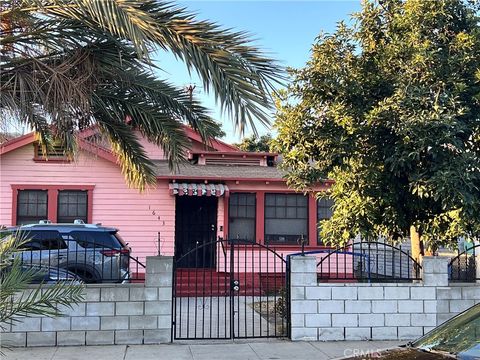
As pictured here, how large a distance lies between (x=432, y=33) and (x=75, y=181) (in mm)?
10561

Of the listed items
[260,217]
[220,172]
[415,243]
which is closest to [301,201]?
[260,217]

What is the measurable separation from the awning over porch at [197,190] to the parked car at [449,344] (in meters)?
10.3

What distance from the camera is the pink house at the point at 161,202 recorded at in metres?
Answer: 15.0

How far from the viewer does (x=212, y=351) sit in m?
7.94

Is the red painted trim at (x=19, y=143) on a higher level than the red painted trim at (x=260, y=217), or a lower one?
higher

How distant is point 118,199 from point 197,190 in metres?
2.42

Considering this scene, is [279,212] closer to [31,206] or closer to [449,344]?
[31,206]

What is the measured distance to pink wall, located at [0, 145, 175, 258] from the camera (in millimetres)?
15125

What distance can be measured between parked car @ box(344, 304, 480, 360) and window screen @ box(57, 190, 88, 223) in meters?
12.0

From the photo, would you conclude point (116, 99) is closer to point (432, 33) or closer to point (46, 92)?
point (46, 92)

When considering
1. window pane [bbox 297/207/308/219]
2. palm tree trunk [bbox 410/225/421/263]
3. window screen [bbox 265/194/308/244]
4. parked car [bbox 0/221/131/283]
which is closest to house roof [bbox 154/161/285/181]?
window screen [bbox 265/194/308/244]

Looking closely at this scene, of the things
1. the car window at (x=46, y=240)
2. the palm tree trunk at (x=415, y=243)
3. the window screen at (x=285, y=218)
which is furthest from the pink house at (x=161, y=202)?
the palm tree trunk at (x=415, y=243)

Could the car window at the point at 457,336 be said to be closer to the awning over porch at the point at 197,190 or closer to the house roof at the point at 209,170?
the house roof at the point at 209,170

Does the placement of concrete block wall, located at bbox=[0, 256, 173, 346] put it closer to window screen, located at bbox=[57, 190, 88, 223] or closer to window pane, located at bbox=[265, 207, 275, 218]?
window screen, located at bbox=[57, 190, 88, 223]
